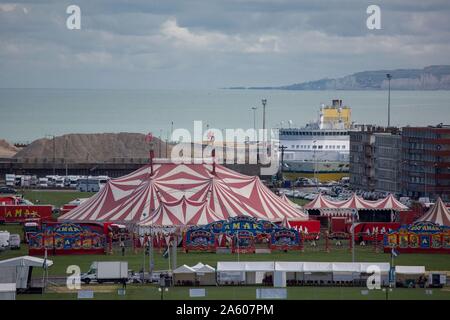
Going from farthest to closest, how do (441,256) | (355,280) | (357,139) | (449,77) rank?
(449,77) < (357,139) < (441,256) < (355,280)

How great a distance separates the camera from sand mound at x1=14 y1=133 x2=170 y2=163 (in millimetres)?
123000

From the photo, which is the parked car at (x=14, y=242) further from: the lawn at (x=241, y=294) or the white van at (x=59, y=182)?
the white van at (x=59, y=182)

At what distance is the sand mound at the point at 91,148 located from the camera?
123000mm

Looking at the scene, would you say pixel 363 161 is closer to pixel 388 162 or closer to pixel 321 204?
pixel 388 162

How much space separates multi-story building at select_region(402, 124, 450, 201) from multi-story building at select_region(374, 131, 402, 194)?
1771 mm

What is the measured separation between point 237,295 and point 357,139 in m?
Answer: 61.6

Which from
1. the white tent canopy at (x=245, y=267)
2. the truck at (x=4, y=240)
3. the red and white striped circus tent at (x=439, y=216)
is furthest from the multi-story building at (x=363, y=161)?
the white tent canopy at (x=245, y=267)

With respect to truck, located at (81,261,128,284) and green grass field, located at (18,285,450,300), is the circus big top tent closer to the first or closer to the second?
truck, located at (81,261,128,284)

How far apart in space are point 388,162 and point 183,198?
3807 cm
